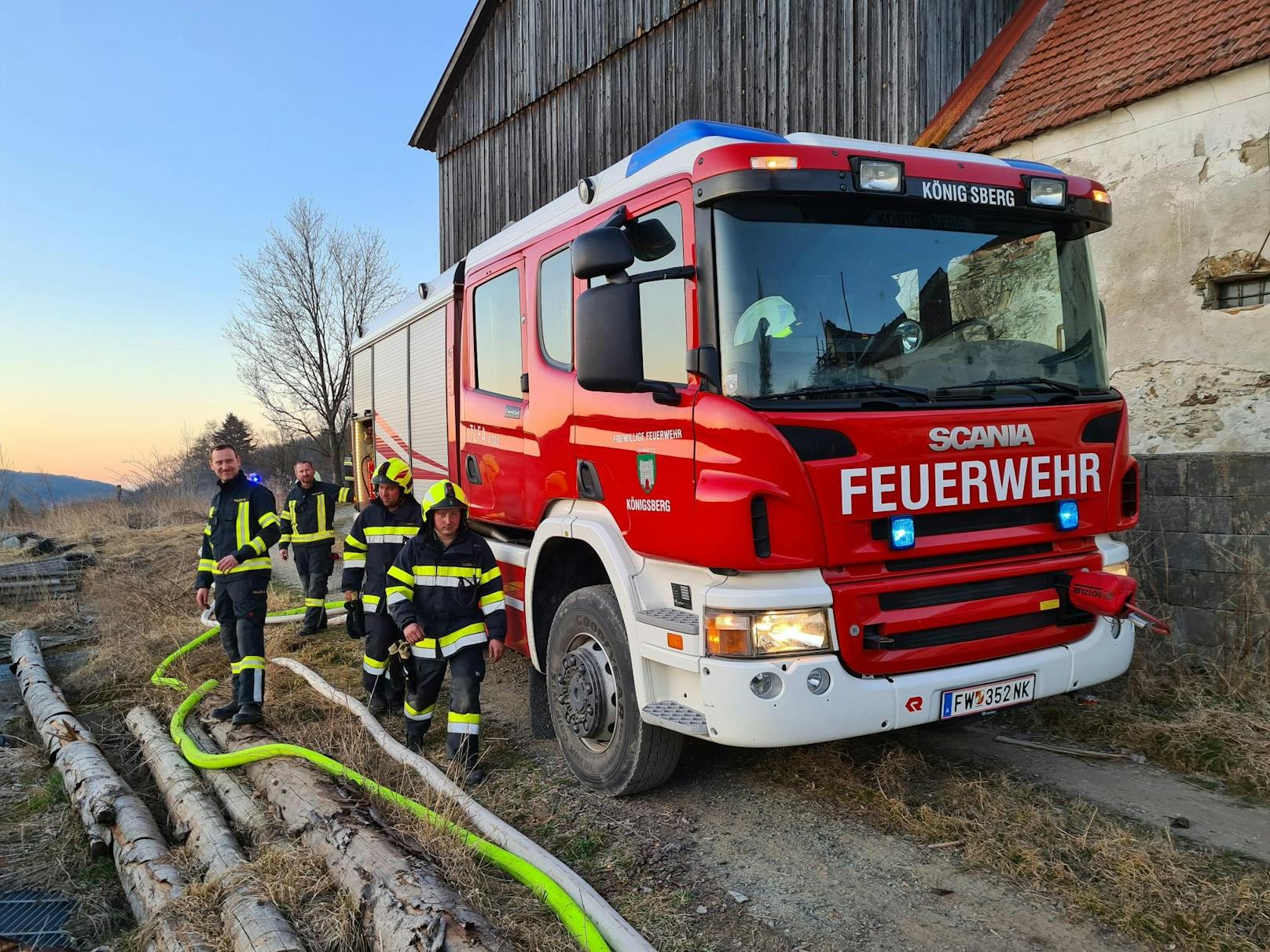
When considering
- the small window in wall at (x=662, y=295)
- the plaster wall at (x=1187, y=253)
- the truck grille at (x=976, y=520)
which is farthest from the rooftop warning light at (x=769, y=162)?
the plaster wall at (x=1187, y=253)

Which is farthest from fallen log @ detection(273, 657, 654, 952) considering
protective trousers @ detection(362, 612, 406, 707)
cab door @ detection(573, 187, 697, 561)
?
cab door @ detection(573, 187, 697, 561)

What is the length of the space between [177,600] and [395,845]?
8247mm

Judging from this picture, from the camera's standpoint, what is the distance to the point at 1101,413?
12.2ft

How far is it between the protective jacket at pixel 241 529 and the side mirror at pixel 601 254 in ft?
10.8

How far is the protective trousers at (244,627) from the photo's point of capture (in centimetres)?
539

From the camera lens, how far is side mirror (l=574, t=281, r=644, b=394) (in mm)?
3342

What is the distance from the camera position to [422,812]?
3.54m

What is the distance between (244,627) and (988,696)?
4420mm

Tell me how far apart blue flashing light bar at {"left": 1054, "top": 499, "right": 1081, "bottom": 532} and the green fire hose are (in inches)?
96.7

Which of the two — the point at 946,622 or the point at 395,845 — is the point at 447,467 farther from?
the point at 946,622

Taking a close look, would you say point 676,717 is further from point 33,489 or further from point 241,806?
point 33,489

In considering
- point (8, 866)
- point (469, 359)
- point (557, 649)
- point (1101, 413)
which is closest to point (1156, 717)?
→ point (1101, 413)

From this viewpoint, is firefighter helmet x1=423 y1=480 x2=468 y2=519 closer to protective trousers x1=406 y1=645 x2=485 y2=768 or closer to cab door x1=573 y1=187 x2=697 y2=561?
protective trousers x1=406 y1=645 x2=485 y2=768

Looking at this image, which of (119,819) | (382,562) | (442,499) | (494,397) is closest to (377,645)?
(382,562)
